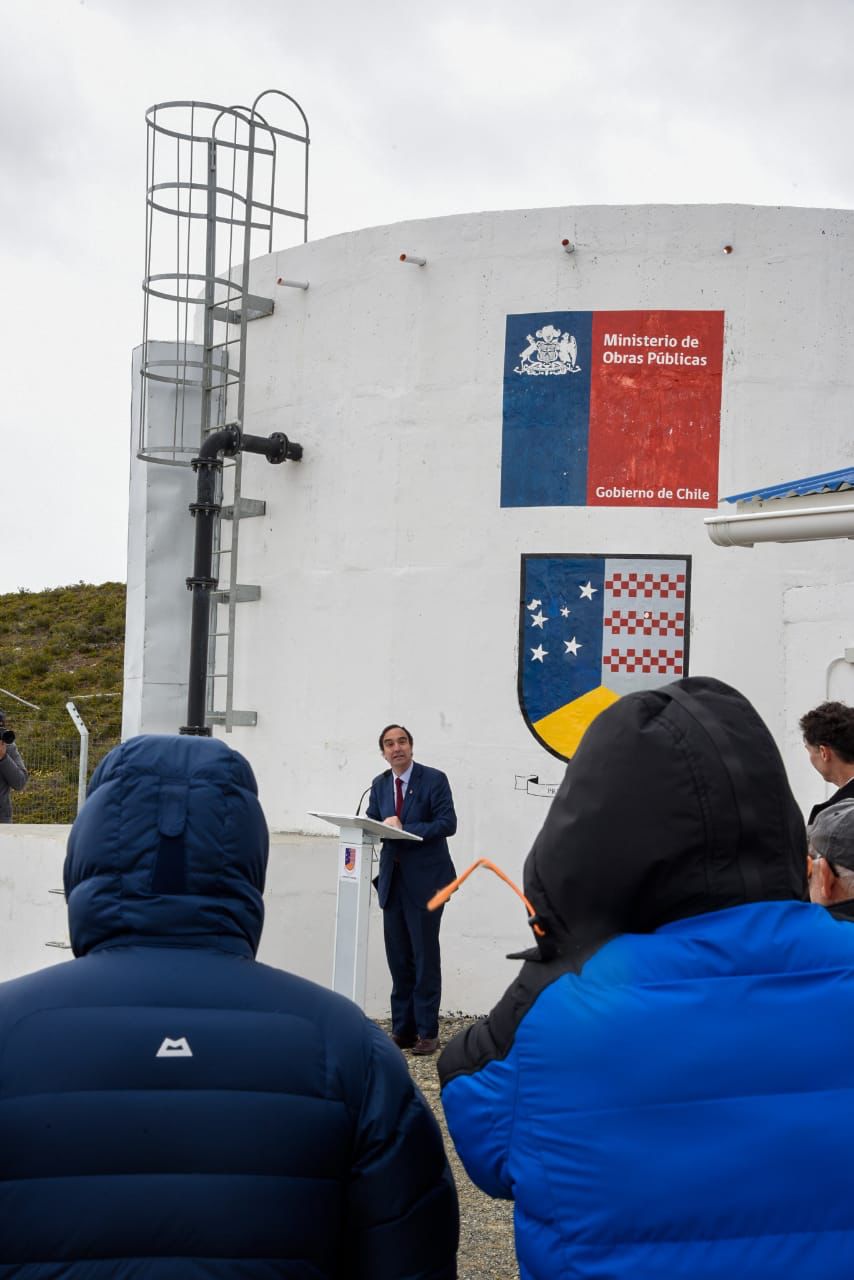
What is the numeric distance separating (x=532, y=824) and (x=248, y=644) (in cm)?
237

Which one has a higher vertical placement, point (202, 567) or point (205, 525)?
point (205, 525)

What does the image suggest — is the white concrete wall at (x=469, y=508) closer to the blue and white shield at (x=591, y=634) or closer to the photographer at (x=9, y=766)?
the blue and white shield at (x=591, y=634)

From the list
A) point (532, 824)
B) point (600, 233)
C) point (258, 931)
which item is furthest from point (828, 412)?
point (258, 931)

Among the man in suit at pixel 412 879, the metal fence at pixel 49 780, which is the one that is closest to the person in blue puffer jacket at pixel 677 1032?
the man in suit at pixel 412 879

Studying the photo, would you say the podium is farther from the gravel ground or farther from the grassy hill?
the grassy hill

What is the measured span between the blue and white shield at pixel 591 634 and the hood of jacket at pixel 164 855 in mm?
6164

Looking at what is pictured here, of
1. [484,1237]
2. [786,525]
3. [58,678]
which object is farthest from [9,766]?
[58,678]

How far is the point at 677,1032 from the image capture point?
155 centimetres

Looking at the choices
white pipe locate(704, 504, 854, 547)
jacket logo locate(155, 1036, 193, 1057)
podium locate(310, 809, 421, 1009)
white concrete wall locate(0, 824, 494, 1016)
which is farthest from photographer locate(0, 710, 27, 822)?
jacket logo locate(155, 1036, 193, 1057)

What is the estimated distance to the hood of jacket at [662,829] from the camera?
1.59 meters

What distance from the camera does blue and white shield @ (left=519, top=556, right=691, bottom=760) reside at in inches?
313

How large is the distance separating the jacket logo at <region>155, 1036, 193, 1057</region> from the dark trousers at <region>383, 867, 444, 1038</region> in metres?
6.05

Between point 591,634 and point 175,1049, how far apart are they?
255 inches

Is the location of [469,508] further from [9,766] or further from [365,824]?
[9,766]
